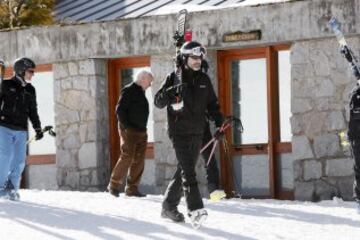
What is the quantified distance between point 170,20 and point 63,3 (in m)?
6.38

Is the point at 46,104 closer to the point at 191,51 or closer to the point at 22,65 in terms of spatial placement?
the point at 22,65

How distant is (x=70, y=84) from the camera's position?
40.7ft

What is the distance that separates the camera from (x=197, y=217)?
23.7 feet

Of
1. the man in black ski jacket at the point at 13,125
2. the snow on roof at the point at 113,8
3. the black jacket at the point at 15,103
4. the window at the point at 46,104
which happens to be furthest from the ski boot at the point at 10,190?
the snow on roof at the point at 113,8

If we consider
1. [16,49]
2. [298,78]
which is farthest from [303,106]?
[16,49]

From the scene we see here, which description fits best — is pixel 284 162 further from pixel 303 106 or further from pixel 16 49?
pixel 16 49

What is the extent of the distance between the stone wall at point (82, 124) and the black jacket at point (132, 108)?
1.68 metres

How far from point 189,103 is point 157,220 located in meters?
1.15

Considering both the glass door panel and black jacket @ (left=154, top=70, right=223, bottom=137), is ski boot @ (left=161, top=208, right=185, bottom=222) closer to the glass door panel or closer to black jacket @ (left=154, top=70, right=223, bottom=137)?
black jacket @ (left=154, top=70, right=223, bottom=137)

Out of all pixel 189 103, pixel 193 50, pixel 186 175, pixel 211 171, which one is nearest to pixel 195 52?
pixel 193 50

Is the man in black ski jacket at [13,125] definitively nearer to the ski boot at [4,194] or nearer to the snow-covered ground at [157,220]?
the ski boot at [4,194]

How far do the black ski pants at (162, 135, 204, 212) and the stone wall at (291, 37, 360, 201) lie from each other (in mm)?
3389

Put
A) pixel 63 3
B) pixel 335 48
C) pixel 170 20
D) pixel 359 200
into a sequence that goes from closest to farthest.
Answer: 1. pixel 359 200
2. pixel 335 48
3. pixel 170 20
4. pixel 63 3

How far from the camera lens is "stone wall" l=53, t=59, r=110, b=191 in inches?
480
